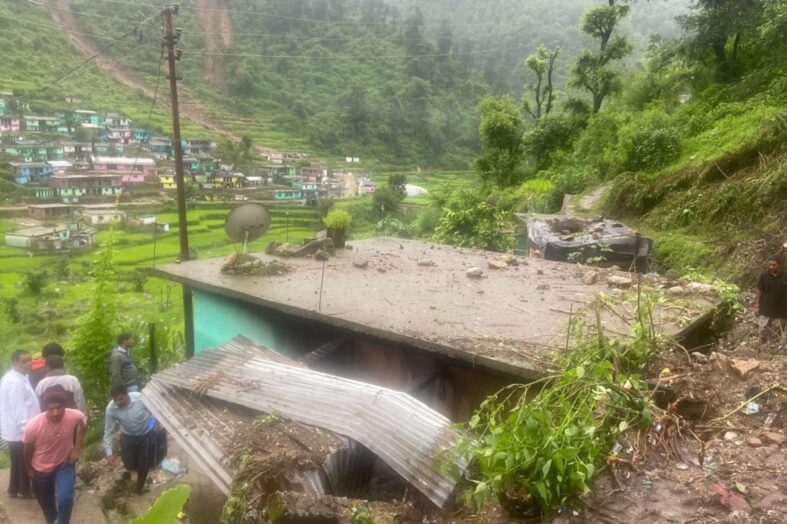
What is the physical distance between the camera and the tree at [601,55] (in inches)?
893

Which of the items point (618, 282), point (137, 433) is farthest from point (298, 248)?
point (618, 282)

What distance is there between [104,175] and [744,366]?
22653mm

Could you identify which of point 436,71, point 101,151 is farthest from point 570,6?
point 101,151

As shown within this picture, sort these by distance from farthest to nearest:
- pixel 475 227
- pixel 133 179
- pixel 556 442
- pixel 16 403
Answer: pixel 133 179, pixel 475 227, pixel 16 403, pixel 556 442

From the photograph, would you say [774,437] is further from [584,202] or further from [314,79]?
[314,79]

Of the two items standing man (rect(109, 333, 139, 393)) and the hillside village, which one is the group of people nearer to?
standing man (rect(109, 333, 139, 393))

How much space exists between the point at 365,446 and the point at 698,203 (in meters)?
9.89

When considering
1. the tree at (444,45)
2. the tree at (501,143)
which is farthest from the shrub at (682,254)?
the tree at (444,45)

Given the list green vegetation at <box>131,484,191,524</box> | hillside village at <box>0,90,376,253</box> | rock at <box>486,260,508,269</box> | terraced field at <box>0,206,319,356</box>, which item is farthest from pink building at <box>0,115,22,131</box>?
green vegetation at <box>131,484,191,524</box>

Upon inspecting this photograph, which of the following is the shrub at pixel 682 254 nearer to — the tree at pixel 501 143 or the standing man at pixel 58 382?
the standing man at pixel 58 382

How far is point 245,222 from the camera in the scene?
7551 millimetres

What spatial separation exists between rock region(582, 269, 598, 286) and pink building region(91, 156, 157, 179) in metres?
18.0

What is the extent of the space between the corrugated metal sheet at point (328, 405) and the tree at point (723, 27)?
54.1ft

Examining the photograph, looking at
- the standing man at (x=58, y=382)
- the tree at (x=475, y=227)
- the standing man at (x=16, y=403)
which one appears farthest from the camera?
the tree at (x=475, y=227)
